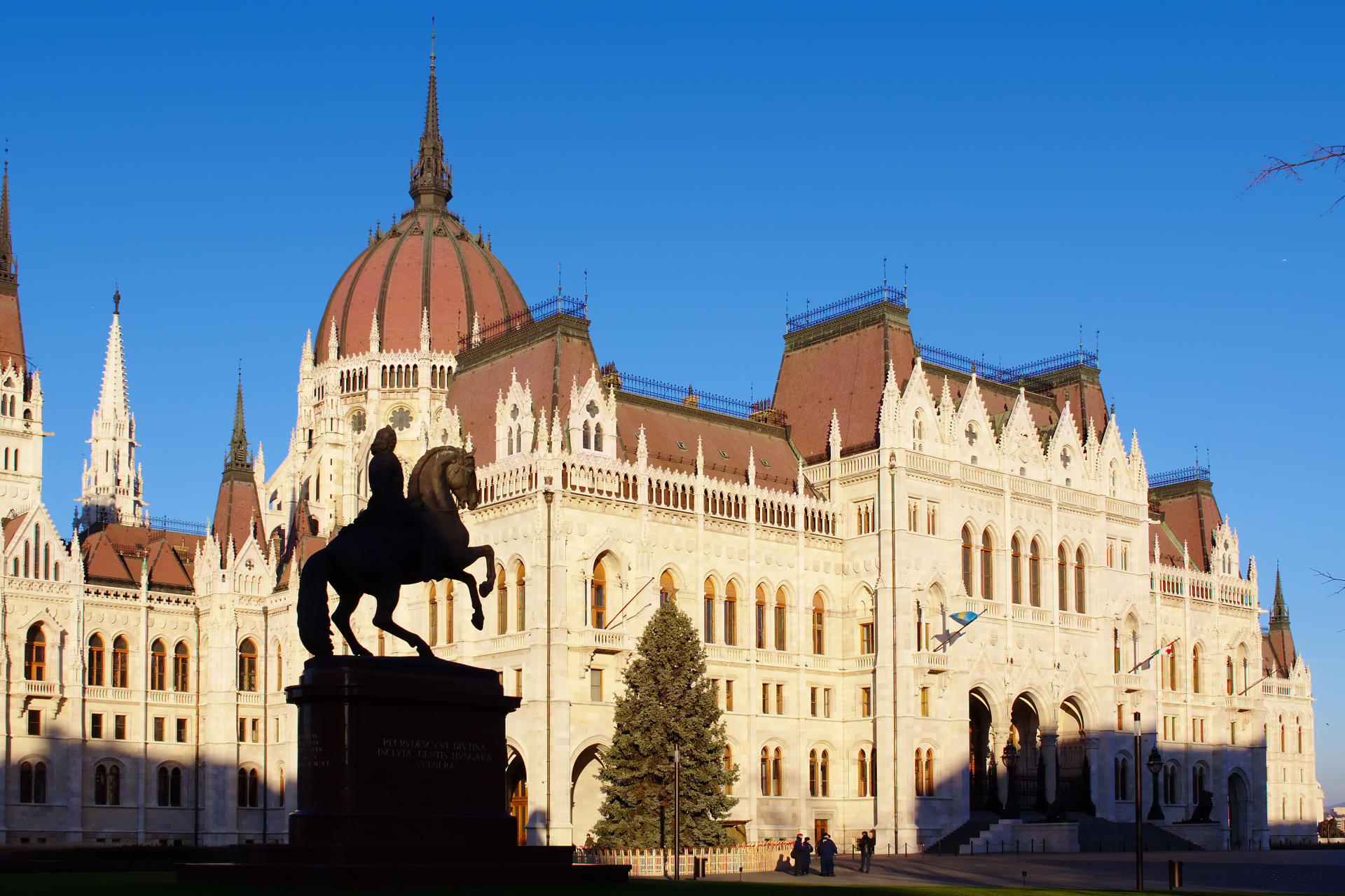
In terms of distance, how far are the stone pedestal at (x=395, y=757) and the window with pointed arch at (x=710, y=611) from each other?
3685 centimetres

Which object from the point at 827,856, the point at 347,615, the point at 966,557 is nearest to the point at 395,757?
the point at 347,615

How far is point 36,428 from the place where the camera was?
8912 centimetres

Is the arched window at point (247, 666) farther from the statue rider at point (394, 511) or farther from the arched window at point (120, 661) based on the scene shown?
the statue rider at point (394, 511)

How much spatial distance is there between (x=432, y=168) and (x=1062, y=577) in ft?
149

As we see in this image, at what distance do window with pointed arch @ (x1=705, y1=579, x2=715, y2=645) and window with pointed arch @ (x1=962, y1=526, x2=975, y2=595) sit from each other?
11.9 m

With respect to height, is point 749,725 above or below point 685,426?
below

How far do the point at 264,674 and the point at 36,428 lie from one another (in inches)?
794

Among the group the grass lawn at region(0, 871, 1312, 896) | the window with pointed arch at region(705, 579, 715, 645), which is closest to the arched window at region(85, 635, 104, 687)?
the window with pointed arch at region(705, 579, 715, 645)

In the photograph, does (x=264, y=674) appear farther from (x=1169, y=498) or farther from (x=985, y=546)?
(x=1169, y=498)

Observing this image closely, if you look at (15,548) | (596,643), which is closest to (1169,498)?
(596,643)

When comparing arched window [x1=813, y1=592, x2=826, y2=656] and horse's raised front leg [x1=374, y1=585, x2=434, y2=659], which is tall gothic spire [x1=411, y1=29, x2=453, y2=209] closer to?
arched window [x1=813, y1=592, x2=826, y2=656]

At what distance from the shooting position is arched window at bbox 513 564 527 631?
63.0 m

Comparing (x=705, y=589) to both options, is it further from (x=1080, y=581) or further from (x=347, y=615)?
(x=347, y=615)

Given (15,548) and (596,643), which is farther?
(15,548)
